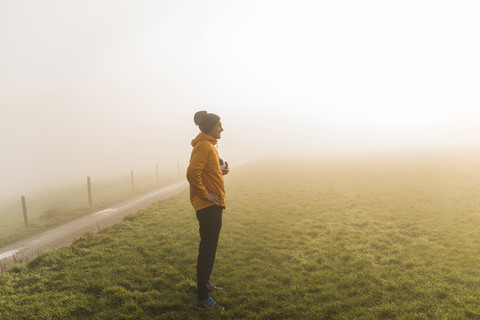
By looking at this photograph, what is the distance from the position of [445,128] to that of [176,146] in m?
147

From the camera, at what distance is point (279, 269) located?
7.61m

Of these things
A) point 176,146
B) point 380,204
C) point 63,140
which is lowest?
point 380,204

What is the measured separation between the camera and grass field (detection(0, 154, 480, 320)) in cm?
550

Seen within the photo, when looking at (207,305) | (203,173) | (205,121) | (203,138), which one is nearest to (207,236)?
(203,173)

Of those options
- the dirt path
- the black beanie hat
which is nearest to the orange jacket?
the black beanie hat

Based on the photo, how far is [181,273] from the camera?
23.9ft

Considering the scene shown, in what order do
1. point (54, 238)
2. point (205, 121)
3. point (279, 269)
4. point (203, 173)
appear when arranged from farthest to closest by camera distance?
1. point (54, 238)
2. point (279, 269)
3. point (205, 121)
4. point (203, 173)

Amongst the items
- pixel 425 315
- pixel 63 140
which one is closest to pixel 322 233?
pixel 425 315

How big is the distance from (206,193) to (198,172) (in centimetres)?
45

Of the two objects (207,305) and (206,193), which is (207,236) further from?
(207,305)

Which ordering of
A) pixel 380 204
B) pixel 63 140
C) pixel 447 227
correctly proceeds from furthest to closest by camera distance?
pixel 63 140 → pixel 380 204 → pixel 447 227

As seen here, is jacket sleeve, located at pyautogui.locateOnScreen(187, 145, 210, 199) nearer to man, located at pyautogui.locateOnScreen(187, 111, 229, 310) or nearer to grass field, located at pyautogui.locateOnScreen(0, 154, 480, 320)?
man, located at pyautogui.locateOnScreen(187, 111, 229, 310)

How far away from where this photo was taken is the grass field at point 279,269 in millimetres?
5504

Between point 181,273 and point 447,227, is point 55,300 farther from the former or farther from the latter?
point 447,227
